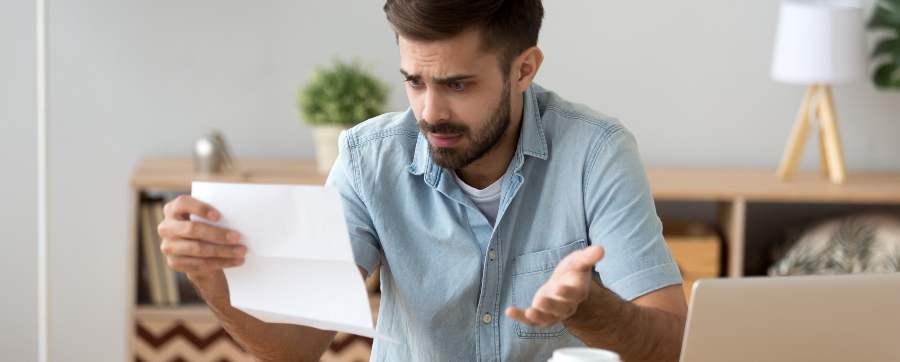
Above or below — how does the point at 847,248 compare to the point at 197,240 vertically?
below

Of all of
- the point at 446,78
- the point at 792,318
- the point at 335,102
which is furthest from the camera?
the point at 335,102

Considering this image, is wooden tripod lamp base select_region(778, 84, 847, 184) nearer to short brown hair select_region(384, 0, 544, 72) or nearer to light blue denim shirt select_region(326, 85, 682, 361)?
light blue denim shirt select_region(326, 85, 682, 361)

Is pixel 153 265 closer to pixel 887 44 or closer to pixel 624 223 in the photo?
pixel 624 223

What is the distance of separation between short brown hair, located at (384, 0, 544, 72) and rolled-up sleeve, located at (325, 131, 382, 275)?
0.79 feet

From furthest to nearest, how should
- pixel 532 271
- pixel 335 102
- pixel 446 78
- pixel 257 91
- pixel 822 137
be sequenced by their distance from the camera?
pixel 257 91, pixel 822 137, pixel 335 102, pixel 532 271, pixel 446 78

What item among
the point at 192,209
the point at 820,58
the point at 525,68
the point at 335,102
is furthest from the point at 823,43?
the point at 192,209

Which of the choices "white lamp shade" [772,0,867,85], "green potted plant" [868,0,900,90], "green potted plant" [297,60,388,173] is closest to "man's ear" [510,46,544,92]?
"green potted plant" [297,60,388,173]

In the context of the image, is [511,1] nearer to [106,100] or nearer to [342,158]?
[342,158]

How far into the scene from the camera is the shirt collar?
5.86 ft

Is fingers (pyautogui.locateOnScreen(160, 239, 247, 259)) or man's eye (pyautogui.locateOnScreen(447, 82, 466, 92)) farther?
man's eye (pyautogui.locateOnScreen(447, 82, 466, 92))

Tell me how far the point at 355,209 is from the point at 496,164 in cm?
23

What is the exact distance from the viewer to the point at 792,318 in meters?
1.23

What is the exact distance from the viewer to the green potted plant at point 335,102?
2.99 m

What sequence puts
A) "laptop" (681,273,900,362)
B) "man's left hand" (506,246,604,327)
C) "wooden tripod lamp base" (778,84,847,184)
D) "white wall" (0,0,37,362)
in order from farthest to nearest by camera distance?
"white wall" (0,0,37,362) < "wooden tripod lamp base" (778,84,847,184) < "man's left hand" (506,246,604,327) < "laptop" (681,273,900,362)
